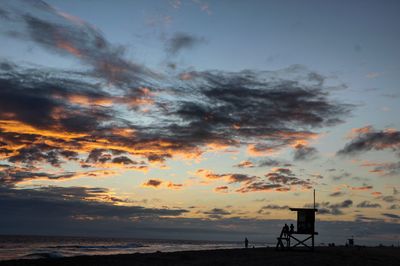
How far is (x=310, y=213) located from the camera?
43.3 meters

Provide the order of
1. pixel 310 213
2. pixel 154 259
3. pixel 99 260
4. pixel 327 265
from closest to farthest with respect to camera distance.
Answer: pixel 327 265 → pixel 99 260 → pixel 154 259 → pixel 310 213

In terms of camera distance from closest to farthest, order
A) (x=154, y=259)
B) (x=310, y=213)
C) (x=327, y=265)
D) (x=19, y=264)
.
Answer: (x=19, y=264)
(x=327, y=265)
(x=154, y=259)
(x=310, y=213)

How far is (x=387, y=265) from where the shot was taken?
3153 cm

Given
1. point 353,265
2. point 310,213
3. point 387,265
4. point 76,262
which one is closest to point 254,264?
point 353,265

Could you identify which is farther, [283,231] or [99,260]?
[283,231]

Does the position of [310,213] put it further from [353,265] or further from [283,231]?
[353,265]

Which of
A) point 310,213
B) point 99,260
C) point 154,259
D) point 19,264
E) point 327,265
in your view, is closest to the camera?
point 19,264

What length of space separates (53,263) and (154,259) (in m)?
8.67

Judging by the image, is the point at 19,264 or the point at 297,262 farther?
the point at 297,262

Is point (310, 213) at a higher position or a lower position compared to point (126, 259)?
higher

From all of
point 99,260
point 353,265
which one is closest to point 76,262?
point 99,260

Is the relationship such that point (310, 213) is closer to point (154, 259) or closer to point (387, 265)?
point (387, 265)

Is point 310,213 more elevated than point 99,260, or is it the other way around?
point 310,213

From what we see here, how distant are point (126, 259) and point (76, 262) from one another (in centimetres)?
467
